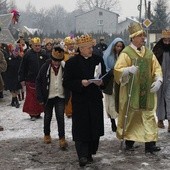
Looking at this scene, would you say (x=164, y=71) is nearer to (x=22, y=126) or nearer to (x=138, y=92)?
(x=138, y=92)

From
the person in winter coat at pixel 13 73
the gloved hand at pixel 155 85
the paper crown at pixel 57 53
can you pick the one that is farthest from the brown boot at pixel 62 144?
the person in winter coat at pixel 13 73

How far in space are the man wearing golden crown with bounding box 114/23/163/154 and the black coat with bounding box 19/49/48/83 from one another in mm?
3410

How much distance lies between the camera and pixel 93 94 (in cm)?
664

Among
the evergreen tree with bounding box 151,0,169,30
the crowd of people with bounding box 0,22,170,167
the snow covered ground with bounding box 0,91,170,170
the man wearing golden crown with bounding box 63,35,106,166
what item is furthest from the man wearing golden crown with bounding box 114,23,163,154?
the evergreen tree with bounding box 151,0,169,30

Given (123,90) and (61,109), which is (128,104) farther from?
(61,109)

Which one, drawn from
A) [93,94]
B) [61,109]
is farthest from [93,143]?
[61,109]

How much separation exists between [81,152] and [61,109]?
52.3 inches

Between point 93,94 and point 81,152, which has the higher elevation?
point 93,94

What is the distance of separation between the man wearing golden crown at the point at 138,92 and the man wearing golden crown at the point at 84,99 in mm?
534

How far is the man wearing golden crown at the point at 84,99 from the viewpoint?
259 inches

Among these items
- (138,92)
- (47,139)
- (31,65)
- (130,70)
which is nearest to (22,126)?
(31,65)

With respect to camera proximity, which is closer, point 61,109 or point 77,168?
point 77,168

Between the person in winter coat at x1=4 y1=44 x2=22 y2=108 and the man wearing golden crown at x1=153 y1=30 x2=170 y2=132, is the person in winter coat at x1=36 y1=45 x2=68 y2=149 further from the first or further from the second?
the person in winter coat at x1=4 y1=44 x2=22 y2=108

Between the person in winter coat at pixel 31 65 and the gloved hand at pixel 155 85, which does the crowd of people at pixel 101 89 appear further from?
the person in winter coat at pixel 31 65
